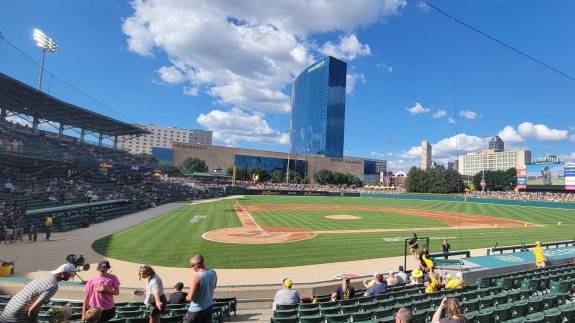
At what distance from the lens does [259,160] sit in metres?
145

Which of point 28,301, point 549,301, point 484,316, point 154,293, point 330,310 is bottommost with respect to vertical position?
point 330,310

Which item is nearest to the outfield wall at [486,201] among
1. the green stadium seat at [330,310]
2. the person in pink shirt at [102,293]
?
the green stadium seat at [330,310]

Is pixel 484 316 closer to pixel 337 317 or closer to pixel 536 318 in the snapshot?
pixel 536 318

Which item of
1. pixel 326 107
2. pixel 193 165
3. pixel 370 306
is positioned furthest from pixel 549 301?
pixel 326 107

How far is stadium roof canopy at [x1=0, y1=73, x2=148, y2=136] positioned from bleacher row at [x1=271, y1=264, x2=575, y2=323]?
3647 cm

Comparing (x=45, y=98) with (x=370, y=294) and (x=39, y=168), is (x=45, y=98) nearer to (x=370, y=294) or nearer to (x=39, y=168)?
(x=39, y=168)

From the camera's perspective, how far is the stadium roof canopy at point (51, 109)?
117 ft

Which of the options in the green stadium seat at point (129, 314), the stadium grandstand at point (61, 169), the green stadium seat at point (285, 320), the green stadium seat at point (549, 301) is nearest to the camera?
the green stadium seat at point (285, 320)

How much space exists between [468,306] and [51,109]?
5163 cm

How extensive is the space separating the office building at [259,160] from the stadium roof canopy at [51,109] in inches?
2663

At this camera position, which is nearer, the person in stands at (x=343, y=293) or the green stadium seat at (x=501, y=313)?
the green stadium seat at (x=501, y=313)

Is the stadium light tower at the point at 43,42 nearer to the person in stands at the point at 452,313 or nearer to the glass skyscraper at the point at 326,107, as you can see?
the person in stands at the point at 452,313

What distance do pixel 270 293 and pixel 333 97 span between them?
553ft

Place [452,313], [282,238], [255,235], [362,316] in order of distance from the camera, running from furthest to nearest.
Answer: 1. [255,235]
2. [282,238]
3. [362,316]
4. [452,313]
